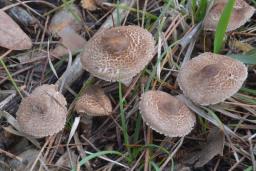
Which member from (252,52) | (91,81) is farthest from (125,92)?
(252,52)

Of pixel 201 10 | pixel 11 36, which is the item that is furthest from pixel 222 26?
pixel 11 36

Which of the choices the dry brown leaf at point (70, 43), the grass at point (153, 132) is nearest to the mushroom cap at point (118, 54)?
the grass at point (153, 132)

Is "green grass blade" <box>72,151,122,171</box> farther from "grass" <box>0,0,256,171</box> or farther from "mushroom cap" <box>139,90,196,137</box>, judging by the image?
"mushroom cap" <box>139,90,196,137</box>

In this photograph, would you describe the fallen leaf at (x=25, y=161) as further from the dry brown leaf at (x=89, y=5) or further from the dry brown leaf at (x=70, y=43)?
the dry brown leaf at (x=89, y=5)

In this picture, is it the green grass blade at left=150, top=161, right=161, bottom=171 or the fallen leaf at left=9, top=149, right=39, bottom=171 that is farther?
the fallen leaf at left=9, top=149, right=39, bottom=171

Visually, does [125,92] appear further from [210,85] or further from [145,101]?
[210,85]

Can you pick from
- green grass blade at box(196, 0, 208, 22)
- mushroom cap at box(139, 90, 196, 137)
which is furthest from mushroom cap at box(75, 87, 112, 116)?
green grass blade at box(196, 0, 208, 22)
